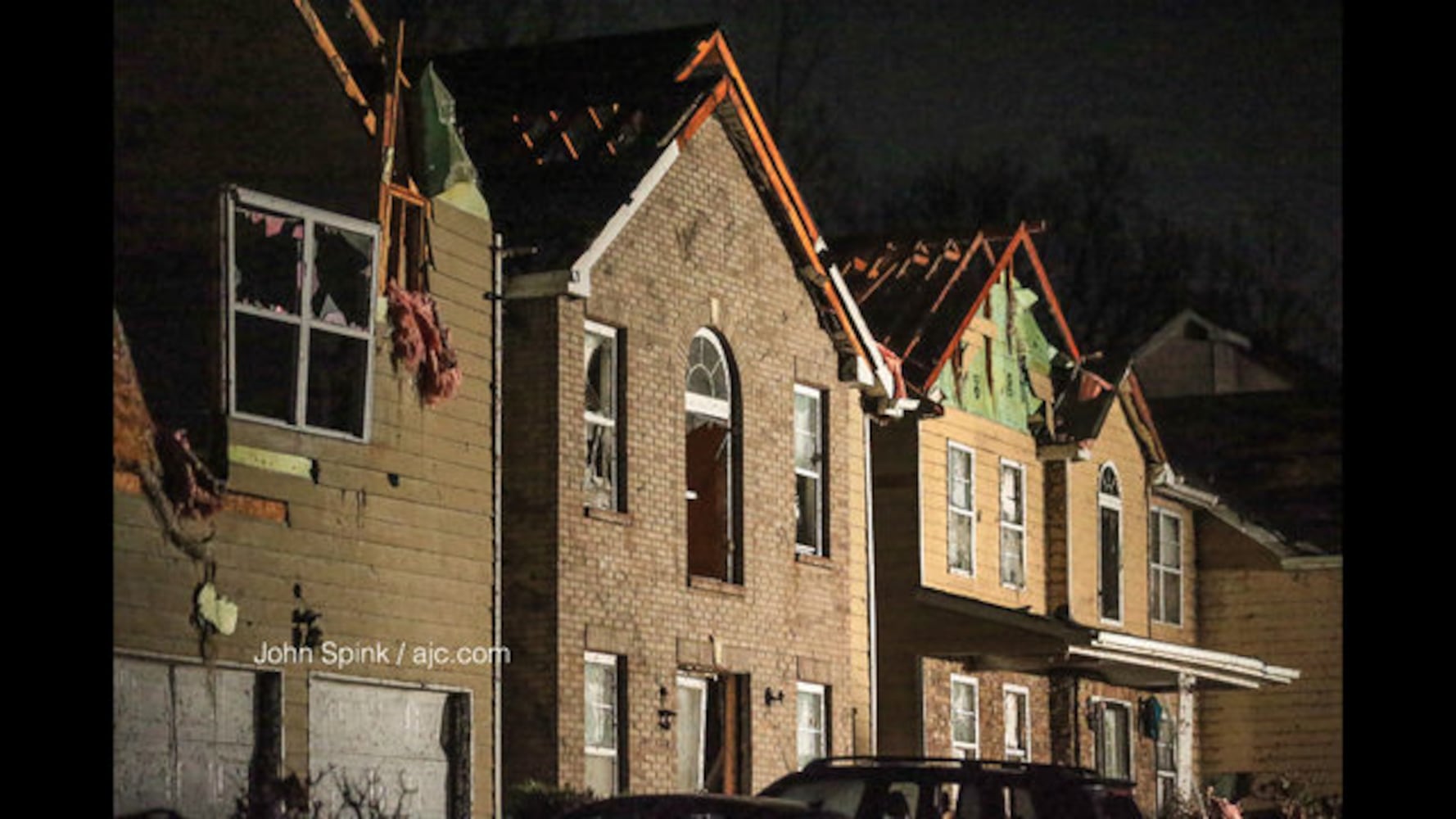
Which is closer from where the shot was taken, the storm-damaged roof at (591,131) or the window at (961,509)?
the storm-damaged roof at (591,131)

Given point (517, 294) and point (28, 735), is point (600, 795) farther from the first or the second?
point (28, 735)

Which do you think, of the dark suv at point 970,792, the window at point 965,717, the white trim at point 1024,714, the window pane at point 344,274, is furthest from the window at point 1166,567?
the window pane at point 344,274

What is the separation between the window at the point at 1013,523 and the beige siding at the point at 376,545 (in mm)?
13446

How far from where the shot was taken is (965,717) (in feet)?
121

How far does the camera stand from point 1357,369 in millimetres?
22250

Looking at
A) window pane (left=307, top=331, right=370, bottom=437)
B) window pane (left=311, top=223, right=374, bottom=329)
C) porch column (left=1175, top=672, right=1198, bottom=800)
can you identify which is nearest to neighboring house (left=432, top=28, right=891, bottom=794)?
window pane (left=311, top=223, right=374, bottom=329)

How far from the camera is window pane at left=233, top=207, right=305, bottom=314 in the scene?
24328mm

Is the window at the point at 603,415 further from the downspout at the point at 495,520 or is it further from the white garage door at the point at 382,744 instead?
the white garage door at the point at 382,744

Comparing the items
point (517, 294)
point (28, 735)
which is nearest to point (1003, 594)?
point (517, 294)

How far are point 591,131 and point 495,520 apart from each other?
17.2 feet

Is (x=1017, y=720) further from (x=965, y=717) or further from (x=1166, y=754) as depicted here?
(x=1166, y=754)

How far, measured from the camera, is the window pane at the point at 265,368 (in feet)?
80.4

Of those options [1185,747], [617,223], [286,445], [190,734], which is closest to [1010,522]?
[1185,747]

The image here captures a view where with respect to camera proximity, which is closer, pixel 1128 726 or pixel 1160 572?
pixel 1128 726
